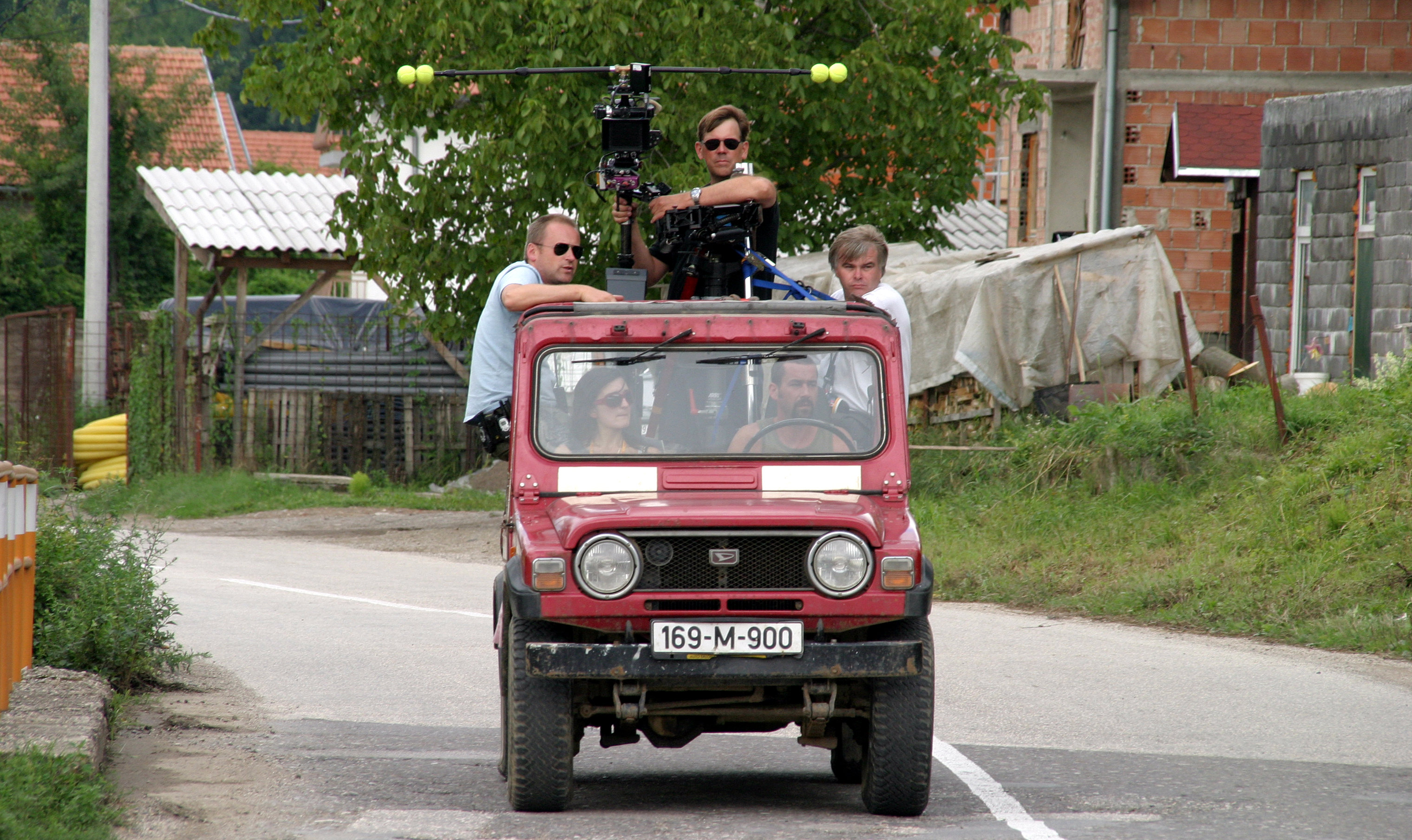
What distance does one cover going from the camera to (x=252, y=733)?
25.0 ft

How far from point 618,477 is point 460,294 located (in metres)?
11.4

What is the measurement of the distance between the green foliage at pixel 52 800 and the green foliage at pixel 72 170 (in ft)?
90.7

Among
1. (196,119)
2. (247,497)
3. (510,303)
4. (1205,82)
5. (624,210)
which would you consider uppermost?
(196,119)

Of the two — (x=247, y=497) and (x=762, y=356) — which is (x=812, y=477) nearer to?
(x=762, y=356)

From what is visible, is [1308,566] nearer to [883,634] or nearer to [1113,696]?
[1113,696]

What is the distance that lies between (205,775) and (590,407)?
2.12 metres

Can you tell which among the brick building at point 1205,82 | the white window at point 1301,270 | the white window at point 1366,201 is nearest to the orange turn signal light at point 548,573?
the white window at point 1366,201

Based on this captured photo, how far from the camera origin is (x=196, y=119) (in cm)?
4628

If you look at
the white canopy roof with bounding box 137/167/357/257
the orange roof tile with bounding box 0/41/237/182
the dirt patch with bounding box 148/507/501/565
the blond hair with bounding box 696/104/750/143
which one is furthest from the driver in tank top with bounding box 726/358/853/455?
the orange roof tile with bounding box 0/41/237/182

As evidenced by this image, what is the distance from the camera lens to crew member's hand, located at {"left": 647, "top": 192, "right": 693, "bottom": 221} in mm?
7422

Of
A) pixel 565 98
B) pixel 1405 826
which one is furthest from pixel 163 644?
pixel 565 98

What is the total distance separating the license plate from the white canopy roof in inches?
661

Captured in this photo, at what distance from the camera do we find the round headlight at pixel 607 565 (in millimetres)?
5664

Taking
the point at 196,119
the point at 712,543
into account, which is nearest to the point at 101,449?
the point at 712,543
